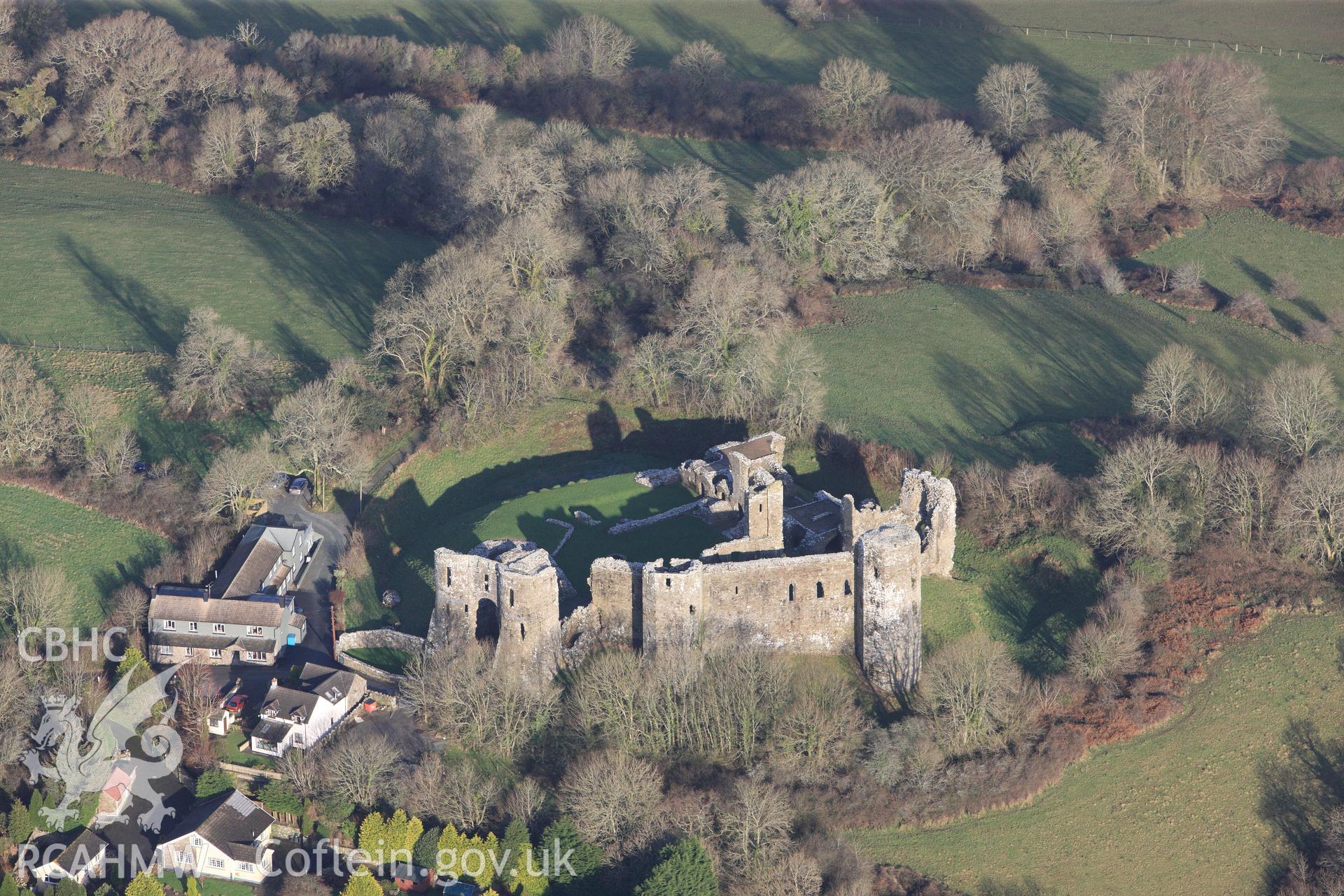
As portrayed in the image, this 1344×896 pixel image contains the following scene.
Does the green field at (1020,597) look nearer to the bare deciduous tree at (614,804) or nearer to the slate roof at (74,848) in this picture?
the bare deciduous tree at (614,804)

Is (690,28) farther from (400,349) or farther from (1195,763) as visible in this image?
(1195,763)

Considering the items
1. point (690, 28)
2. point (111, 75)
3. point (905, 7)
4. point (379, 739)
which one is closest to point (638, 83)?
point (690, 28)

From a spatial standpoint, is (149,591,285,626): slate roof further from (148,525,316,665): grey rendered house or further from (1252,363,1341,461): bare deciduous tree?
(1252,363,1341,461): bare deciduous tree

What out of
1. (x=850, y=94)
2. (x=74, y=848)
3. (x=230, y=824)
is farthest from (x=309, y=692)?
(x=850, y=94)

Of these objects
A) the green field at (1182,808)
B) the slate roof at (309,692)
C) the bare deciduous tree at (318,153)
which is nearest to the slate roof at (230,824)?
the slate roof at (309,692)

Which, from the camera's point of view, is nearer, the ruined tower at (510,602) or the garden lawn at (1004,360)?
the ruined tower at (510,602)
